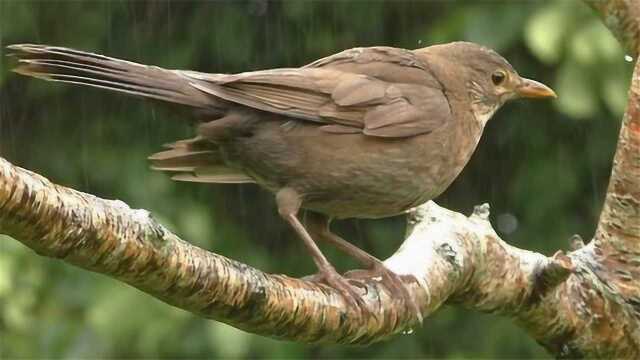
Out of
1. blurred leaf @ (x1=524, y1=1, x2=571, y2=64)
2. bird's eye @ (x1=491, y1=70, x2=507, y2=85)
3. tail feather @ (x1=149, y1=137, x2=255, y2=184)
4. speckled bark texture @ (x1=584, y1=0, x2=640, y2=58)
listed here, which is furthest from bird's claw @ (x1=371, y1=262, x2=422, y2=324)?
blurred leaf @ (x1=524, y1=1, x2=571, y2=64)

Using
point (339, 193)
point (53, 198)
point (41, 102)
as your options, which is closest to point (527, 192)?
point (41, 102)

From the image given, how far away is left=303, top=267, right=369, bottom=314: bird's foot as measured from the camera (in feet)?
10.5

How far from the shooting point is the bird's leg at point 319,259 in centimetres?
322

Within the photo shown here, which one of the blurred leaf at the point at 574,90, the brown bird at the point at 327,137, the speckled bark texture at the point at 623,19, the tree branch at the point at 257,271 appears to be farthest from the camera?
the blurred leaf at the point at 574,90

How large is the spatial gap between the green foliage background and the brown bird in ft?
5.68

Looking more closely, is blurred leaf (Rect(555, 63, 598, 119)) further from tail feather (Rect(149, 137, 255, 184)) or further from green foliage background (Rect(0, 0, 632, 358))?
tail feather (Rect(149, 137, 255, 184))

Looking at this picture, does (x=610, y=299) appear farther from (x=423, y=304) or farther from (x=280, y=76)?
(x=280, y=76)

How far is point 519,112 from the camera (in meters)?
6.39

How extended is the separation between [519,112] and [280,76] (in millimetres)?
2941

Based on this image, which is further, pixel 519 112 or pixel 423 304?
pixel 519 112

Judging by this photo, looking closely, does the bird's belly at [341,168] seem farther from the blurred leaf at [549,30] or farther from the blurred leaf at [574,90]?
the blurred leaf at [574,90]

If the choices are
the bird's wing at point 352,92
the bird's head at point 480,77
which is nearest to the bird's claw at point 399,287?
the bird's wing at point 352,92

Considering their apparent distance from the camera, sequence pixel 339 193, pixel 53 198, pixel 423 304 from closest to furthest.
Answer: pixel 53 198
pixel 423 304
pixel 339 193

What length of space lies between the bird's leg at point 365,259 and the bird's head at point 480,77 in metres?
0.57
